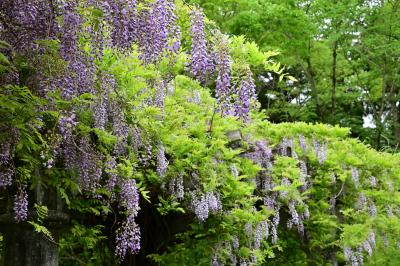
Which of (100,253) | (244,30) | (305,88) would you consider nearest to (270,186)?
(100,253)

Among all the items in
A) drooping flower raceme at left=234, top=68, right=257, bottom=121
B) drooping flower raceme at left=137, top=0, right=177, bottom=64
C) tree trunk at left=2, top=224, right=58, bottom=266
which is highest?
drooping flower raceme at left=137, top=0, right=177, bottom=64

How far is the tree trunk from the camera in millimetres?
5457

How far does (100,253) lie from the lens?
30.8 feet

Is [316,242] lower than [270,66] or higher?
lower

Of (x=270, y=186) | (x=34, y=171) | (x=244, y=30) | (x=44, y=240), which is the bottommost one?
(x=44, y=240)

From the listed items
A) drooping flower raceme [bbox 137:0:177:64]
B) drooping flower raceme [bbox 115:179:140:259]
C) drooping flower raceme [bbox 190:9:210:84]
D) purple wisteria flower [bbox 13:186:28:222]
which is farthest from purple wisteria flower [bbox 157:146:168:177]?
purple wisteria flower [bbox 13:186:28:222]

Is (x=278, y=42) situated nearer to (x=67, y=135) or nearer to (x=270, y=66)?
(x=270, y=66)

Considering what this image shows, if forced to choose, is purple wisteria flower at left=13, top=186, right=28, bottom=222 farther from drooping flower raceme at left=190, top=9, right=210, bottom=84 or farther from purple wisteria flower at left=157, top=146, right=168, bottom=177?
drooping flower raceme at left=190, top=9, right=210, bottom=84

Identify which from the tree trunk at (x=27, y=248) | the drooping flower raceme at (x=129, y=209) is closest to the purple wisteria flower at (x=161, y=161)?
the drooping flower raceme at (x=129, y=209)

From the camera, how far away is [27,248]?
17.9 feet

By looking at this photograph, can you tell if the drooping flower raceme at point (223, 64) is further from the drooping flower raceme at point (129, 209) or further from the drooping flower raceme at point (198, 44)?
the drooping flower raceme at point (129, 209)

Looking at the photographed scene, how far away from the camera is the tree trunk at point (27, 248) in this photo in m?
5.46

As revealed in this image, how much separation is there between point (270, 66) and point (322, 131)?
4.08 metres

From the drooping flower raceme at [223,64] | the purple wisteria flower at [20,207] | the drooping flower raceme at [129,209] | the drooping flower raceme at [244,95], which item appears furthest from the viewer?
the drooping flower raceme at [244,95]
